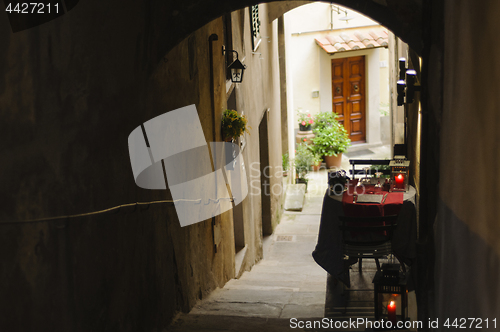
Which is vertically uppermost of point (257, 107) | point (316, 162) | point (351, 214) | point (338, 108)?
point (257, 107)

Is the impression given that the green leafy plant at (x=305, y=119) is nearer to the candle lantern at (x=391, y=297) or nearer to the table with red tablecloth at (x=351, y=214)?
the table with red tablecloth at (x=351, y=214)

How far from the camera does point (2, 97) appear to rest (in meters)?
2.03

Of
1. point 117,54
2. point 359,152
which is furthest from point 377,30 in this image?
point 117,54

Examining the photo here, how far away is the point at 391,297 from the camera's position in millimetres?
3734

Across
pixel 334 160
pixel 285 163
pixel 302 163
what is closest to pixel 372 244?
pixel 285 163

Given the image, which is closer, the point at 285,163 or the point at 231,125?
the point at 231,125

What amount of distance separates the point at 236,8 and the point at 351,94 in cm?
1081

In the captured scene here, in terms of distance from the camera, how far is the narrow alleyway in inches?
149

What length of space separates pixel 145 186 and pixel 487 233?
86.2 inches

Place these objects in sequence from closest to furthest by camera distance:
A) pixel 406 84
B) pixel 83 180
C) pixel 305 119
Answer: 1. pixel 83 180
2. pixel 406 84
3. pixel 305 119

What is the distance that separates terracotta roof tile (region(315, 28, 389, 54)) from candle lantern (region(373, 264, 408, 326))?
922 centimetres

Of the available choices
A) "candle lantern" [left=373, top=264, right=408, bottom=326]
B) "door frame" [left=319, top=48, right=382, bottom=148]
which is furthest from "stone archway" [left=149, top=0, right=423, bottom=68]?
"door frame" [left=319, top=48, right=382, bottom=148]

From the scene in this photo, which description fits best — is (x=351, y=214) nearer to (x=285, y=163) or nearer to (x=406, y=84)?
(x=406, y=84)

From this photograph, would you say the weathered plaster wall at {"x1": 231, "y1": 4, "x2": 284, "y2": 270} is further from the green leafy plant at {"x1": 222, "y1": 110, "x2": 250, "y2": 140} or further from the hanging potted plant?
the green leafy plant at {"x1": 222, "y1": 110, "x2": 250, "y2": 140}
